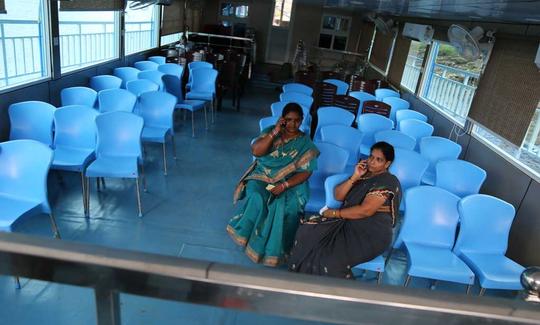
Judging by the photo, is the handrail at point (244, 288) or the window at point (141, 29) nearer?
the handrail at point (244, 288)

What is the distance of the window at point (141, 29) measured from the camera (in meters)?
7.64

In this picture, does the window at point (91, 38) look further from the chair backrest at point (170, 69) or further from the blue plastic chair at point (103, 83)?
the blue plastic chair at point (103, 83)

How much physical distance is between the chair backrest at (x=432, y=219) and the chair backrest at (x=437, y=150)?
146 cm

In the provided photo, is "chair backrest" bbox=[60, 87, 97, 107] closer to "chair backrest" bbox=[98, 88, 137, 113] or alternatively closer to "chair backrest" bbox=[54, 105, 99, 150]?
"chair backrest" bbox=[98, 88, 137, 113]

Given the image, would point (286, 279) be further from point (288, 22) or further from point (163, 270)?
point (288, 22)

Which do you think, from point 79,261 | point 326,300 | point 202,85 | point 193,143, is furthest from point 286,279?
point 202,85

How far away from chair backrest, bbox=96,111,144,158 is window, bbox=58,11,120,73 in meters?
3.15

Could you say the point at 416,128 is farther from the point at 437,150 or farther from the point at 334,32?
the point at 334,32

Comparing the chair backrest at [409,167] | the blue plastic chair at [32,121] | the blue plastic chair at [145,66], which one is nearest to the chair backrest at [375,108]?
the chair backrest at [409,167]

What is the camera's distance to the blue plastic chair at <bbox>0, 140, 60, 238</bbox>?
263 centimetres

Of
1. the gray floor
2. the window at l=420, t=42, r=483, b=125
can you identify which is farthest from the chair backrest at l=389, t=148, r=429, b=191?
the window at l=420, t=42, r=483, b=125

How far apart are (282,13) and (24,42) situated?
9.10 meters

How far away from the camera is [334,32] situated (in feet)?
42.5

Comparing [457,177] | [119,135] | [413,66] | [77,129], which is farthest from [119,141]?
[413,66]
